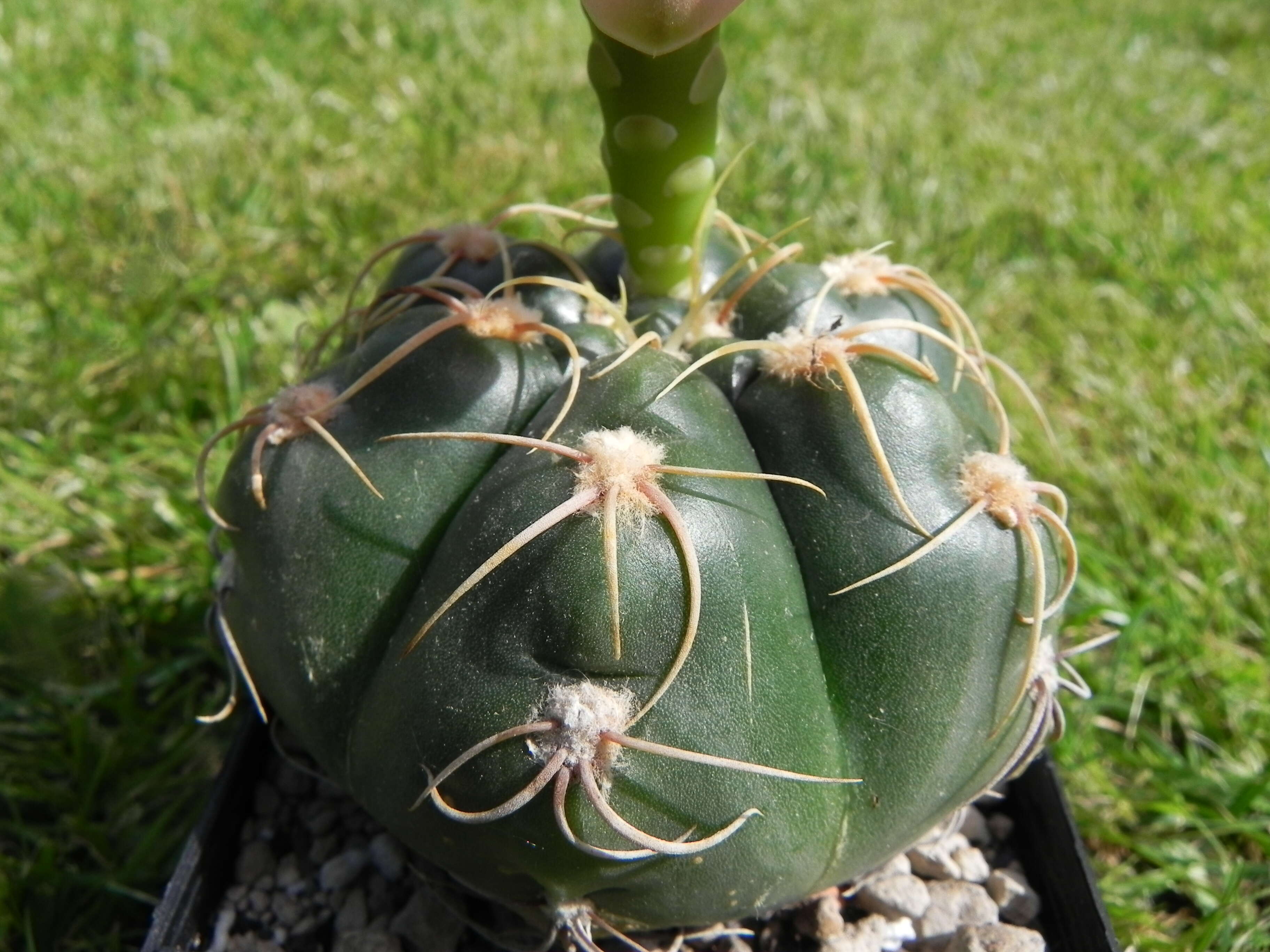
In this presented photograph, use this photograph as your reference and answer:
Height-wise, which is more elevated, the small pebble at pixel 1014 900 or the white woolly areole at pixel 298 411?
the white woolly areole at pixel 298 411

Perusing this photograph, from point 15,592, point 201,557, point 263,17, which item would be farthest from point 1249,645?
point 263,17

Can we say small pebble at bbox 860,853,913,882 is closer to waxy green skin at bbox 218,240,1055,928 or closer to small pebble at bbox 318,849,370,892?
waxy green skin at bbox 218,240,1055,928

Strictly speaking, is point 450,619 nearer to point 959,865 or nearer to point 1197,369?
point 959,865

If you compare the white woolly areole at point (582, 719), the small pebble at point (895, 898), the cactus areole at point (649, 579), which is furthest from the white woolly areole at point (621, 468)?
the small pebble at point (895, 898)

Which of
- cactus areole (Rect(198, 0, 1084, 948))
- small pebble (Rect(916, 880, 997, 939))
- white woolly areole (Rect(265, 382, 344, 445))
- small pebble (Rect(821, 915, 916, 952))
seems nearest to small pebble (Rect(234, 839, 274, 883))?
cactus areole (Rect(198, 0, 1084, 948))

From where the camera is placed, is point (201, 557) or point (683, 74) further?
point (201, 557)

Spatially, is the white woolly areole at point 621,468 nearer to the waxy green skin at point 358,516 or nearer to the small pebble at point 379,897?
the waxy green skin at point 358,516

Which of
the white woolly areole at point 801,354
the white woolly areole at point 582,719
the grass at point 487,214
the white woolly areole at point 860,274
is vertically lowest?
the grass at point 487,214
